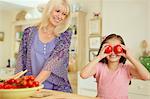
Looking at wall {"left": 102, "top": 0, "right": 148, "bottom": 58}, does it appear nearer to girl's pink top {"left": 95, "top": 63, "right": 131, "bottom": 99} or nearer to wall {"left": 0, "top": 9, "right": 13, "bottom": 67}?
girl's pink top {"left": 95, "top": 63, "right": 131, "bottom": 99}

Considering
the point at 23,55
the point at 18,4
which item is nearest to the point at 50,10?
the point at 23,55

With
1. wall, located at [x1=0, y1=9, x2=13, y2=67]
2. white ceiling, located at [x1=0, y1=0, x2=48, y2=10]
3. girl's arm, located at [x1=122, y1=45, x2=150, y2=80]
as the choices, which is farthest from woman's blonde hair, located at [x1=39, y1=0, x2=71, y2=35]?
wall, located at [x1=0, y1=9, x2=13, y2=67]

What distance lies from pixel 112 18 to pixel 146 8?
510 mm

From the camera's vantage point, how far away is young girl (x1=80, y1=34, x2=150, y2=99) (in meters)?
1.65

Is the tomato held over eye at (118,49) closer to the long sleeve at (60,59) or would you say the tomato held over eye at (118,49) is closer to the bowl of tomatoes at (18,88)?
the long sleeve at (60,59)

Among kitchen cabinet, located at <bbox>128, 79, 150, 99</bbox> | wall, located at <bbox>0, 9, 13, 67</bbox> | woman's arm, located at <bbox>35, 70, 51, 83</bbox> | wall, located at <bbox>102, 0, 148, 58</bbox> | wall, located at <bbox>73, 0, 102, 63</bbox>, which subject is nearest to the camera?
woman's arm, located at <bbox>35, 70, 51, 83</bbox>

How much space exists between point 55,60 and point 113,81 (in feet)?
1.35

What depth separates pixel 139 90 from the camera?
2982 mm

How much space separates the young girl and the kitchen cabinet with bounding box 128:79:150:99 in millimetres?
1286

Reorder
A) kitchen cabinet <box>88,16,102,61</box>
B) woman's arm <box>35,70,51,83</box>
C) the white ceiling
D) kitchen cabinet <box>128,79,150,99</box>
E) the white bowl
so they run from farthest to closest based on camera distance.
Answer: the white ceiling → kitchen cabinet <box>88,16,102,61</box> → kitchen cabinet <box>128,79,150,99</box> → woman's arm <box>35,70,51,83</box> → the white bowl

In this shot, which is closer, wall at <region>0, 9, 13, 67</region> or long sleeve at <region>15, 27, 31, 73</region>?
long sleeve at <region>15, 27, 31, 73</region>

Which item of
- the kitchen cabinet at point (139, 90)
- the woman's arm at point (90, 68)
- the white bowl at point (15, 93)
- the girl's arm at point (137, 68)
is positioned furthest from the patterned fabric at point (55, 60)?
the kitchen cabinet at point (139, 90)

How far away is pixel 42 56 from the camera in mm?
1744

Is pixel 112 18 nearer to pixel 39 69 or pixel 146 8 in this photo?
pixel 146 8
